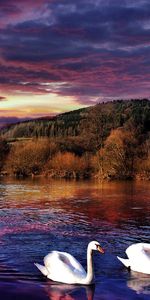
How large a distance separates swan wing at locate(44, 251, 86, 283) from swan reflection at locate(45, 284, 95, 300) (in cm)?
21

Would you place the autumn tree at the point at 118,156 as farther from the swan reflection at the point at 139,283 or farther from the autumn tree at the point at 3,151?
the swan reflection at the point at 139,283

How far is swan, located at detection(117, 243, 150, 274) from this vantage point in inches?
529

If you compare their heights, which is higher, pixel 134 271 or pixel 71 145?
pixel 71 145

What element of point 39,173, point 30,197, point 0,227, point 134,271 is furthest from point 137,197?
point 39,173

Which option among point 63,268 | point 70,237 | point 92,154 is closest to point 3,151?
point 92,154

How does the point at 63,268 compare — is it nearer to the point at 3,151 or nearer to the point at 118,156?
the point at 118,156

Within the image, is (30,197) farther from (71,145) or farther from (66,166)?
(71,145)

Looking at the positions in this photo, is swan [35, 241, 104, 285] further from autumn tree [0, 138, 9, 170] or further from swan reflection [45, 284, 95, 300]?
autumn tree [0, 138, 9, 170]

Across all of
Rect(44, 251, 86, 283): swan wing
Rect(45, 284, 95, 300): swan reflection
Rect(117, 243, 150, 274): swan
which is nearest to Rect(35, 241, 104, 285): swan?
Rect(44, 251, 86, 283): swan wing

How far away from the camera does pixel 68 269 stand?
40.0 feet

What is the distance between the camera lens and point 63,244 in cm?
1669

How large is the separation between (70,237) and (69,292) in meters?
6.27

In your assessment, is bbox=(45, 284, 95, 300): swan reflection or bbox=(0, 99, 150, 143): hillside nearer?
bbox=(45, 284, 95, 300): swan reflection

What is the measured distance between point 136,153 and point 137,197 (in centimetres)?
2524
